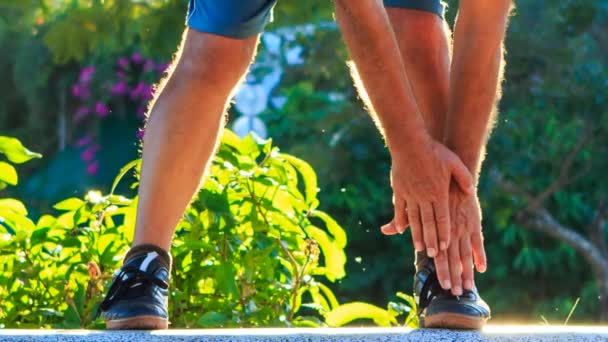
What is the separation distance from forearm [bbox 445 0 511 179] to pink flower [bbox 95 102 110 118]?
7.75 m

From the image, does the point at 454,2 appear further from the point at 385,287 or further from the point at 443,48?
the point at 443,48

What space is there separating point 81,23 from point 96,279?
2791mm

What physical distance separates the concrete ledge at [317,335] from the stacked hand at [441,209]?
0.83 feet

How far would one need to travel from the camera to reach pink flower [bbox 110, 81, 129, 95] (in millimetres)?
10086

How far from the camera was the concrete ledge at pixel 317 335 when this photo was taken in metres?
1.70

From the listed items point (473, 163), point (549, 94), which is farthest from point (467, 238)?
point (549, 94)

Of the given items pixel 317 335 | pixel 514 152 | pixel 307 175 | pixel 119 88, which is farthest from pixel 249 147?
pixel 119 88

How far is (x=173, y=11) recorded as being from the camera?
4.70 m

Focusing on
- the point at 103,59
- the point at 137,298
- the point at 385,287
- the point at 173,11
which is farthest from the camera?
the point at 103,59

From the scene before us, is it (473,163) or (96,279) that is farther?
(96,279)

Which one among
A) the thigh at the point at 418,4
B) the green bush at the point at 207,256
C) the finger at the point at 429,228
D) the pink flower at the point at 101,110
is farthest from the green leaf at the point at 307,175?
the pink flower at the point at 101,110

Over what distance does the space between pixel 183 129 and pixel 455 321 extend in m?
0.56

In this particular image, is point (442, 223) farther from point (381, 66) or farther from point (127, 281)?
point (127, 281)

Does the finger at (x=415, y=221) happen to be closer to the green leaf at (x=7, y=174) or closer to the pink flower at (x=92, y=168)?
the green leaf at (x=7, y=174)
